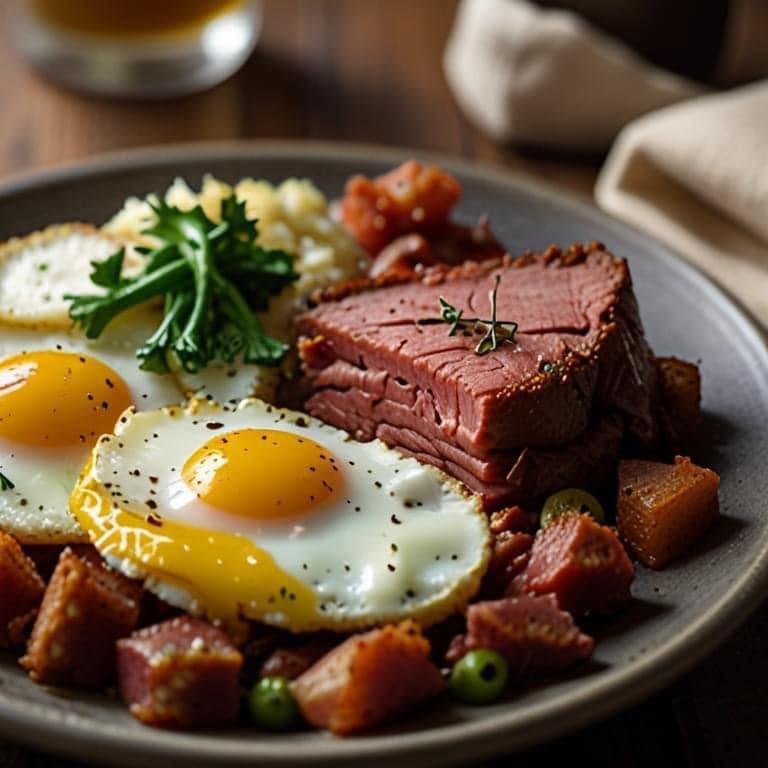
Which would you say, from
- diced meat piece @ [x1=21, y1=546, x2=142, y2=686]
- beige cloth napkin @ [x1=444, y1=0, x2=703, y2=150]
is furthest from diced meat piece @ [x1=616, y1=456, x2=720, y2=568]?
beige cloth napkin @ [x1=444, y1=0, x2=703, y2=150]

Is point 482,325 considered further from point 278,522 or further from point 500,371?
point 278,522

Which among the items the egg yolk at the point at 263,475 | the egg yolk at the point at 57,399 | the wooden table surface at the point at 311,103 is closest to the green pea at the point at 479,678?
the egg yolk at the point at 263,475

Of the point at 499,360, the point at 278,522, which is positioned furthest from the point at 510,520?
the point at 278,522

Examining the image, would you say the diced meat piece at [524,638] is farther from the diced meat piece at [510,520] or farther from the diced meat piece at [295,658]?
the diced meat piece at [510,520]

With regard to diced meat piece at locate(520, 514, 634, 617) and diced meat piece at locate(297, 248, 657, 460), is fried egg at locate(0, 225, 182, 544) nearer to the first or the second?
diced meat piece at locate(297, 248, 657, 460)

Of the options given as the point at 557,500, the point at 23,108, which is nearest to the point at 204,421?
the point at 557,500

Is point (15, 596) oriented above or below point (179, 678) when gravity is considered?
below
